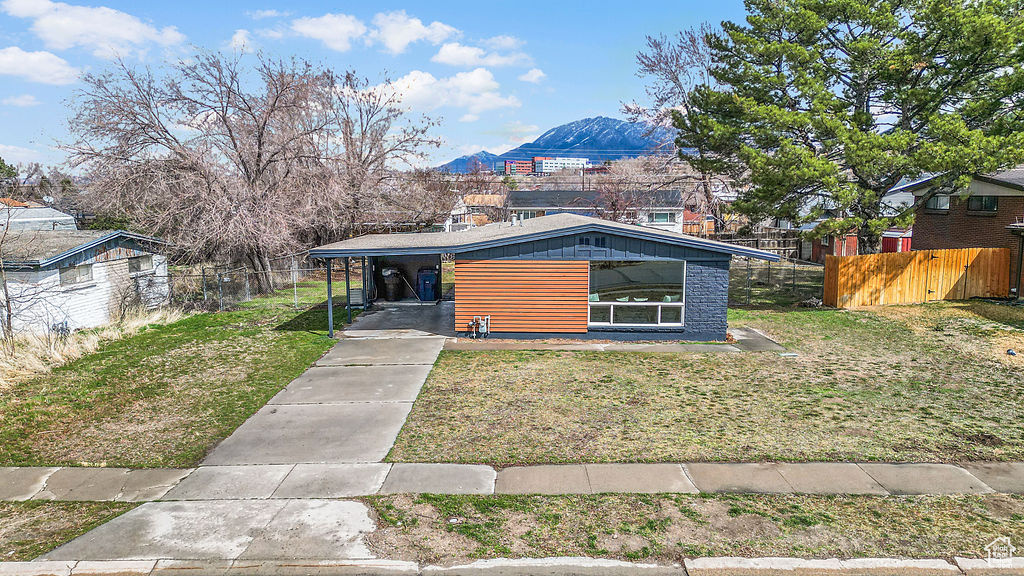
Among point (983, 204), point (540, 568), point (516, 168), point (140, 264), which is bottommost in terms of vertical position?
point (540, 568)

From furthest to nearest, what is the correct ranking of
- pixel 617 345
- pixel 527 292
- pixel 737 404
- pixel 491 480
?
pixel 527 292
pixel 617 345
pixel 737 404
pixel 491 480

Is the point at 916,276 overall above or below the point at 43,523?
above

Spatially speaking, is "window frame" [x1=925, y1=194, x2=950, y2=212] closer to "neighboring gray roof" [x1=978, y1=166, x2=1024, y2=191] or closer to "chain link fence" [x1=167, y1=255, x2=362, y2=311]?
"neighboring gray roof" [x1=978, y1=166, x2=1024, y2=191]

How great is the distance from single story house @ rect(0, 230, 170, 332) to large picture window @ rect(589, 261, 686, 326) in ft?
47.5

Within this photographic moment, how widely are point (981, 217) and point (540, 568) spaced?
82.2 feet

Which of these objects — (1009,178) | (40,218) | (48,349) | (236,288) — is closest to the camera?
(48,349)

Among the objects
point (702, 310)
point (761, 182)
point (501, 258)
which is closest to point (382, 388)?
point (501, 258)

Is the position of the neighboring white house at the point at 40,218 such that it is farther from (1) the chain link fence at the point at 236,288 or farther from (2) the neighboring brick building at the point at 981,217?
(2) the neighboring brick building at the point at 981,217

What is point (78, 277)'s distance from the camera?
58.0 ft

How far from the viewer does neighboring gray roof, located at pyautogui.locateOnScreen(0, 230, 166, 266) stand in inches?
637

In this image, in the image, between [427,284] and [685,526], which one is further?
[427,284]

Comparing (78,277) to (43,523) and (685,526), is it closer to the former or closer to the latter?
(43,523)

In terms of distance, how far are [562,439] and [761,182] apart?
14.6 metres

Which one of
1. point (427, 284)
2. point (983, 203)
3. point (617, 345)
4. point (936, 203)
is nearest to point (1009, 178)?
point (983, 203)
